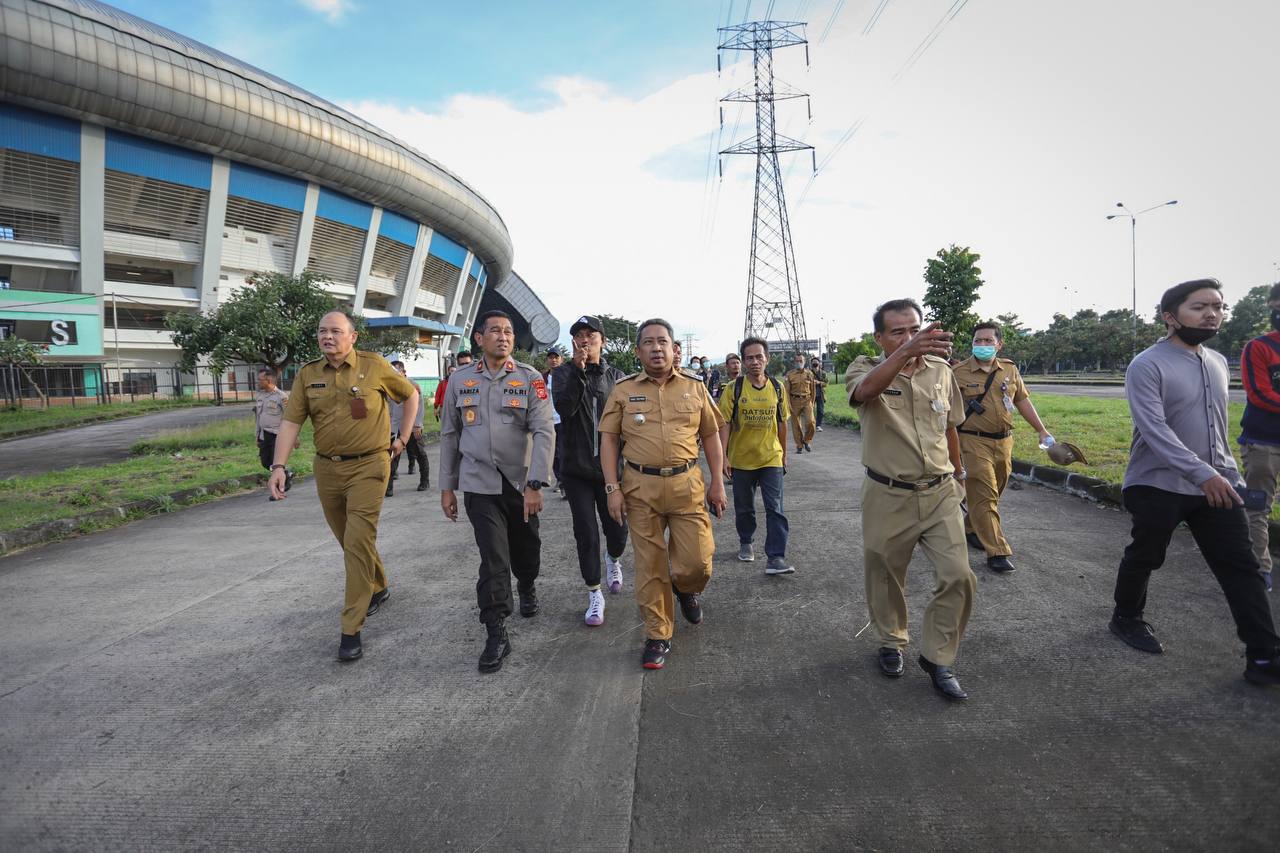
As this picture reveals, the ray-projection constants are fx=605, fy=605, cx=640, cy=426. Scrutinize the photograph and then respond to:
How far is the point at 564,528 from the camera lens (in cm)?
635

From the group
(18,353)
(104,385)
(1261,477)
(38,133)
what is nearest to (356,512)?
(1261,477)

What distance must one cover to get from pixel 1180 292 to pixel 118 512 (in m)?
10.3

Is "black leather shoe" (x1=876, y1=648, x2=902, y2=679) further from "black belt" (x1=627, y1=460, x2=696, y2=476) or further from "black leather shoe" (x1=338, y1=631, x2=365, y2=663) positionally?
"black leather shoe" (x1=338, y1=631, x2=365, y2=663)

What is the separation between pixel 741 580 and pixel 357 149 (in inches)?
1659

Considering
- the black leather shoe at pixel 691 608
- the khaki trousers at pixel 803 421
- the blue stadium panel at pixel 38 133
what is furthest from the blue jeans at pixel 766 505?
the blue stadium panel at pixel 38 133

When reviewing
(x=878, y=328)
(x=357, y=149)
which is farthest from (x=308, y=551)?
(x=357, y=149)

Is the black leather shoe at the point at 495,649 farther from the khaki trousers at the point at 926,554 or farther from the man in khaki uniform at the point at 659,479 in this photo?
the khaki trousers at the point at 926,554

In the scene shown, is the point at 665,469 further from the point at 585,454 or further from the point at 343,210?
the point at 343,210

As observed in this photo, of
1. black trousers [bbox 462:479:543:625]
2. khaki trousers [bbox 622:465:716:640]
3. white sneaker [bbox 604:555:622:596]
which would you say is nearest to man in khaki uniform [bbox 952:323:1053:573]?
khaki trousers [bbox 622:465:716:640]

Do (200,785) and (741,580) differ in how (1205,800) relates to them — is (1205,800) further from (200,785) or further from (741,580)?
(200,785)

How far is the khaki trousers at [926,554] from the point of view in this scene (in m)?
2.89

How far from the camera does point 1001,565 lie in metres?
4.57

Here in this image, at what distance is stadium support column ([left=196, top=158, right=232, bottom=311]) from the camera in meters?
33.4

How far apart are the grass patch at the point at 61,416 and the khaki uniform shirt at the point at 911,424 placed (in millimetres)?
24331
